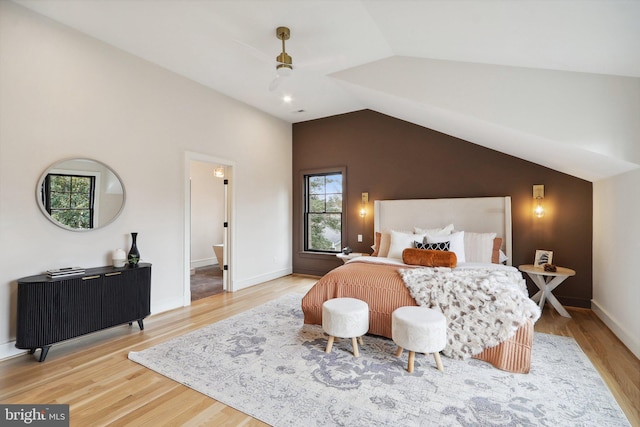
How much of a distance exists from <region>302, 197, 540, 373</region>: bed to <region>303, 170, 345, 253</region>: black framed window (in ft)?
3.07

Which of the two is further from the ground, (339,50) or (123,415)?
(339,50)

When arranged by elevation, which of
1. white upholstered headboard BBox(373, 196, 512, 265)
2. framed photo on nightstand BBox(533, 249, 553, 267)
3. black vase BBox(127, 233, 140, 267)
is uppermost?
white upholstered headboard BBox(373, 196, 512, 265)

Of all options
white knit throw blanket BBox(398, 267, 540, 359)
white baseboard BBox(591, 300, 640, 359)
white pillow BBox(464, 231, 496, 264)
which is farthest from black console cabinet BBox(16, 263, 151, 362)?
white baseboard BBox(591, 300, 640, 359)

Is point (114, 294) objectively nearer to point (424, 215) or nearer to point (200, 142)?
point (200, 142)

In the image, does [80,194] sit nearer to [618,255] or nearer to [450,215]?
[450,215]

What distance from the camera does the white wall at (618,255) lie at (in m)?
2.72

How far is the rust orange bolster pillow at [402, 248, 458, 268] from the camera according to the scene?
11.5ft

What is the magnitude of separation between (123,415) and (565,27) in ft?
13.6

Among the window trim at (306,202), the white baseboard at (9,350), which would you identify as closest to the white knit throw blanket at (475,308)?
the window trim at (306,202)

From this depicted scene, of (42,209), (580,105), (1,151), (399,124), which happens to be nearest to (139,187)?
(42,209)

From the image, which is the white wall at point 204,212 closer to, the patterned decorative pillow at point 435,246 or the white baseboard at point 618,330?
the patterned decorative pillow at point 435,246

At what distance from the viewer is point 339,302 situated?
2.86 metres

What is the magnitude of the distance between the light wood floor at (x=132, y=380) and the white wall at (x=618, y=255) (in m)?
0.20

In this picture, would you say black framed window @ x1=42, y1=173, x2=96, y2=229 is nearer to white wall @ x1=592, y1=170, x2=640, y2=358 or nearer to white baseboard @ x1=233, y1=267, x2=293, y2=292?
white baseboard @ x1=233, y1=267, x2=293, y2=292
